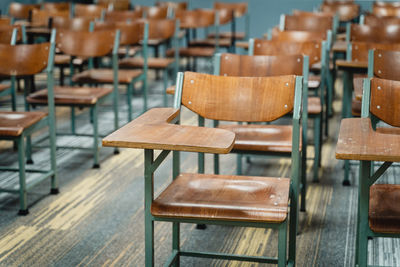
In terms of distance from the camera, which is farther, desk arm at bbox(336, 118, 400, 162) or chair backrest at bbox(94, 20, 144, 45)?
chair backrest at bbox(94, 20, 144, 45)

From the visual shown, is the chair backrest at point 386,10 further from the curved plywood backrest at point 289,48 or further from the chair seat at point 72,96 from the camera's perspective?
the chair seat at point 72,96

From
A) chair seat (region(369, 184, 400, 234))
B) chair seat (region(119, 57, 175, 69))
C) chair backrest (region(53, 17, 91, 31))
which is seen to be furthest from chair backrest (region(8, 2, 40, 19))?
chair seat (region(369, 184, 400, 234))

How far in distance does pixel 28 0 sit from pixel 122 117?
184 inches

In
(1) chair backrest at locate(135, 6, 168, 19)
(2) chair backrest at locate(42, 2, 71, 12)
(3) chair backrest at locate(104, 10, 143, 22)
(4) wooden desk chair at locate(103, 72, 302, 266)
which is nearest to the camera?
(4) wooden desk chair at locate(103, 72, 302, 266)

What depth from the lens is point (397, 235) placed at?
1.99 m

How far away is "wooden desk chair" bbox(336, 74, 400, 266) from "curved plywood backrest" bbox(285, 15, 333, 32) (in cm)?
309

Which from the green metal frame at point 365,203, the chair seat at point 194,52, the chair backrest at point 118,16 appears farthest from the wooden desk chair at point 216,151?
the chair backrest at point 118,16

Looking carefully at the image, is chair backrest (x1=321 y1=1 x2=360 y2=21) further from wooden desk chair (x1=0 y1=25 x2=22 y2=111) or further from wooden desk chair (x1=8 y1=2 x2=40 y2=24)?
wooden desk chair (x1=0 y1=25 x2=22 y2=111)

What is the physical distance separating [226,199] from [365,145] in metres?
0.52

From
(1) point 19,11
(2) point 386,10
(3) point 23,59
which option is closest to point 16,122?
(3) point 23,59

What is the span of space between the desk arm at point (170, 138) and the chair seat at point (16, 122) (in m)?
1.24

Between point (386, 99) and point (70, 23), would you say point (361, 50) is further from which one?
point (70, 23)

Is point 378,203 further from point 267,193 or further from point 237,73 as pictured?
point 237,73

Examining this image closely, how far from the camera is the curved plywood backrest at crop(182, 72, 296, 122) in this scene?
8.07ft
